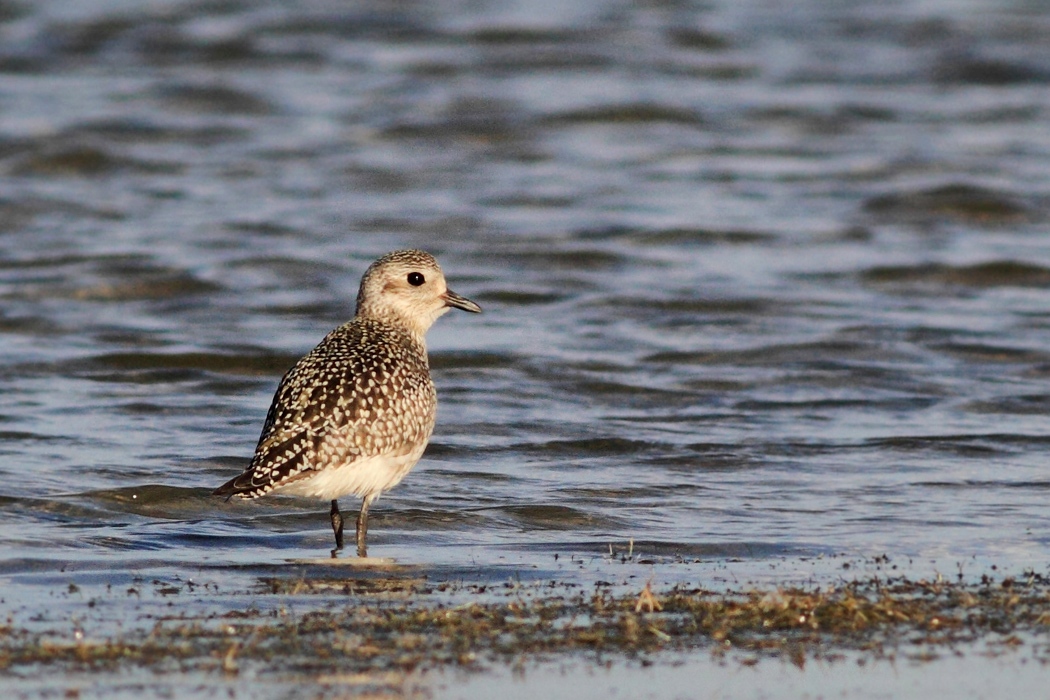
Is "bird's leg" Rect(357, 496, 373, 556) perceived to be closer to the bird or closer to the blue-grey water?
the bird

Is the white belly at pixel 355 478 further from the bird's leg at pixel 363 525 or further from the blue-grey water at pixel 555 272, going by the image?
the blue-grey water at pixel 555 272

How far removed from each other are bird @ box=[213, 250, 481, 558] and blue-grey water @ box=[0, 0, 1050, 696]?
1.19 ft

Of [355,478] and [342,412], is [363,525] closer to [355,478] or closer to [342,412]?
[355,478]

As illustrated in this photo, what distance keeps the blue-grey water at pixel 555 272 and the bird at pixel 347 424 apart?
36cm

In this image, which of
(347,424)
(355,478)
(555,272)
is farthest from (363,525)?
(555,272)

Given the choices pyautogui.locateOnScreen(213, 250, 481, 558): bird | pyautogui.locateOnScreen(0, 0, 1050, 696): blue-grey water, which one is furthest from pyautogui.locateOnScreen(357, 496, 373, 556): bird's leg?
pyautogui.locateOnScreen(0, 0, 1050, 696): blue-grey water

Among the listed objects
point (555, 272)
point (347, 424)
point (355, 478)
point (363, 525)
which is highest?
point (555, 272)

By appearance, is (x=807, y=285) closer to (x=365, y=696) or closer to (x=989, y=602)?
(x=989, y=602)

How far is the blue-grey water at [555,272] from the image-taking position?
322 inches

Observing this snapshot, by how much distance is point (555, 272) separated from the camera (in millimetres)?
14906

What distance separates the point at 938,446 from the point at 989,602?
Answer: 390cm

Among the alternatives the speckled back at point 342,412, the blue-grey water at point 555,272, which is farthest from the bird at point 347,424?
the blue-grey water at point 555,272

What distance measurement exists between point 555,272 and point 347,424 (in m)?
7.55

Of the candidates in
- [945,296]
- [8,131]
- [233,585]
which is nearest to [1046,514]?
[233,585]
